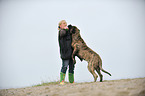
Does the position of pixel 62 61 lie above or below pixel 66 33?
below

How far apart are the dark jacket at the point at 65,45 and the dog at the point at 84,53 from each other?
5.2 inches

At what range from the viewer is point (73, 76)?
6309mm

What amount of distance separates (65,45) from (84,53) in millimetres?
714

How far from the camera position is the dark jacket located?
592 cm

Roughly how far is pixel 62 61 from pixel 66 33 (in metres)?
1.00

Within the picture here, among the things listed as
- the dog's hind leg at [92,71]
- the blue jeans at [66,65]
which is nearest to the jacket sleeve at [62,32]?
the blue jeans at [66,65]

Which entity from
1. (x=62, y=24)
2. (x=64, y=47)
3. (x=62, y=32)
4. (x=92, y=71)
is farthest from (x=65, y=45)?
(x=92, y=71)

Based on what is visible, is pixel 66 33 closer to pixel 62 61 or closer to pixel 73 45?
pixel 73 45

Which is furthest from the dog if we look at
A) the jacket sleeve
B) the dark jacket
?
the jacket sleeve

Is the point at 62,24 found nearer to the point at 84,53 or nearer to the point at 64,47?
the point at 64,47

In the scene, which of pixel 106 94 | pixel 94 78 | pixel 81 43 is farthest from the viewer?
pixel 81 43

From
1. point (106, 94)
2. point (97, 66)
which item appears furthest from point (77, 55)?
point (106, 94)

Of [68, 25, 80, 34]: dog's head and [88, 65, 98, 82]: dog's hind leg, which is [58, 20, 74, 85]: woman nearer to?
[68, 25, 80, 34]: dog's head

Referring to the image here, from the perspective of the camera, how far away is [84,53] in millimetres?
5918
